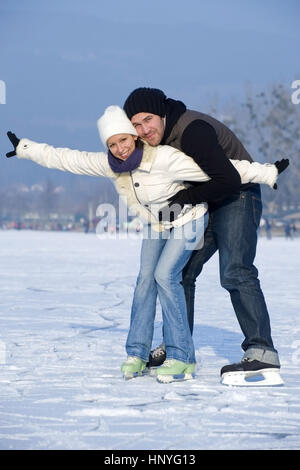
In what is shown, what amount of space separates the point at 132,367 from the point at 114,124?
3.99 ft

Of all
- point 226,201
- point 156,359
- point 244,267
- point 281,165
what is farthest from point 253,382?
point 281,165

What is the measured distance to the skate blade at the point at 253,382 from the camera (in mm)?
4664

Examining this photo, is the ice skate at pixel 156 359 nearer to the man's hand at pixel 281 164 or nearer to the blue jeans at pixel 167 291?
the blue jeans at pixel 167 291

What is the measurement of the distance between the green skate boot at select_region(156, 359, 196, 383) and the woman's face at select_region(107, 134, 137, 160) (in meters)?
1.04

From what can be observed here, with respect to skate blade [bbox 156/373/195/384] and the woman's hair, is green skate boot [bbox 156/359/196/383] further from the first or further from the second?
the woman's hair

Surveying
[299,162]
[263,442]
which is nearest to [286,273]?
[263,442]

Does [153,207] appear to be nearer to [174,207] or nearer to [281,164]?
[174,207]

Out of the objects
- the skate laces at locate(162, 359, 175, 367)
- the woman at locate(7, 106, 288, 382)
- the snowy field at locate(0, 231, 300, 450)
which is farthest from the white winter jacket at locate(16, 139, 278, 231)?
the snowy field at locate(0, 231, 300, 450)

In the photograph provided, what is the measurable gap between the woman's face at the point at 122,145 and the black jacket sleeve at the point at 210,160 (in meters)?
0.24

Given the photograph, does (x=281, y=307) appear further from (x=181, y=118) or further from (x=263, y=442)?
(x=263, y=442)

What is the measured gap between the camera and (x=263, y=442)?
3.46 m

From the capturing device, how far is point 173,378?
4.83 meters

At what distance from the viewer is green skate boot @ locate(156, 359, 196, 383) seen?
4.75 m

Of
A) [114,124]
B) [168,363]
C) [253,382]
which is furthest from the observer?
[168,363]
